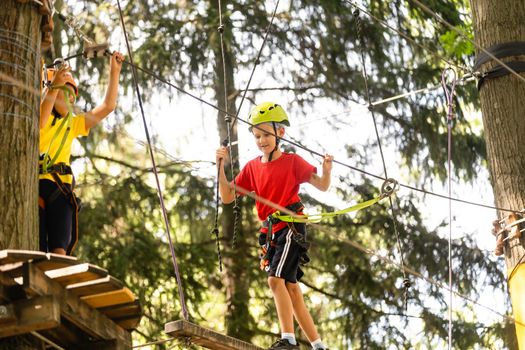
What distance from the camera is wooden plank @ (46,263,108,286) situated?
417cm

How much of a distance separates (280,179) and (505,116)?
117 centimetres

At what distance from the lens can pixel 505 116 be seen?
5.73m

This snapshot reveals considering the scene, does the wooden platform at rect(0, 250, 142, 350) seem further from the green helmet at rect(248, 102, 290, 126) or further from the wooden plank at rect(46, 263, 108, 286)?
the green helmet at rect(248, 102, 290, 126)

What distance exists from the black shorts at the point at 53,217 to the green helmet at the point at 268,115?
120cm

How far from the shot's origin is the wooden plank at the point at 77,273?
164 inches

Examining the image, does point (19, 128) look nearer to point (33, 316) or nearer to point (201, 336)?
point (33, 316)

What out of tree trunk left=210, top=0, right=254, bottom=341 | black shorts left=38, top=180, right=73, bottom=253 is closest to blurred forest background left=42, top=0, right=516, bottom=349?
tree trunk left=210, top=0, right=254, bottom=341

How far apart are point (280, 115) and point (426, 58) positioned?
15.5 feet

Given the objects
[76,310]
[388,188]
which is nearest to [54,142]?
[76,310]

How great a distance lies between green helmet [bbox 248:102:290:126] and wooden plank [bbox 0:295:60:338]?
80.3 inches

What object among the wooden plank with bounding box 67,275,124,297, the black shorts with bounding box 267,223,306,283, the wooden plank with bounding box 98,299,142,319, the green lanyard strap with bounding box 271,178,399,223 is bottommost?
the wooden plank with bounding box 98,299,142,319

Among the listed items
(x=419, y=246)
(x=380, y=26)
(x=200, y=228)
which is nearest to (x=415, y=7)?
(x=380, y=26)

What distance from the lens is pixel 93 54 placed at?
5.12 metres

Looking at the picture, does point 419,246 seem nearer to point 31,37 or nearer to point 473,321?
point 473,321
